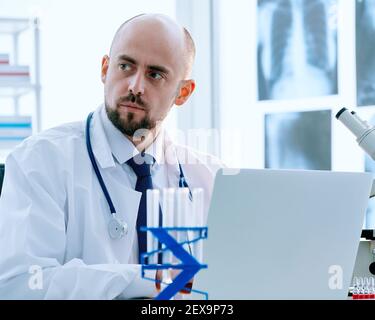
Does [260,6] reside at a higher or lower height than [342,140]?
higher

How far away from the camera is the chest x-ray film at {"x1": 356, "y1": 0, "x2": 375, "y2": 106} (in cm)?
288

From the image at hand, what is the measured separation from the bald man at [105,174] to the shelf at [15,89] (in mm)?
1217

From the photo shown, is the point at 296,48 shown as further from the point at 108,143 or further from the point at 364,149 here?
the point at 364,149

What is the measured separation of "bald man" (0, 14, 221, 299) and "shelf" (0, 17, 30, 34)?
132cm

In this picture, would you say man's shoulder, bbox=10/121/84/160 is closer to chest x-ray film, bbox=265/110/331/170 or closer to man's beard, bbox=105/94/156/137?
man's beard, bbox=105/94/156/137

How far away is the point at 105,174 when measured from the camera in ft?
5.34

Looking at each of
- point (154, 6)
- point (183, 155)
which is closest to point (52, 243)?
point (183, 155)

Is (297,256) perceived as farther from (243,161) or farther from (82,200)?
(243,161)

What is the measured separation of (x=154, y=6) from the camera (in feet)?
10.9

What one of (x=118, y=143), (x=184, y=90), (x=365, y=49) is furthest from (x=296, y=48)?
(x=118, y=143)

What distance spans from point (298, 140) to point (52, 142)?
5.63 ft

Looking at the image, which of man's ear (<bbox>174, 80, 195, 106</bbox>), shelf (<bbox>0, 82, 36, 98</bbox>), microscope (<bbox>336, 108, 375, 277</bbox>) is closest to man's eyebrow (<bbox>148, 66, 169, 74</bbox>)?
man's ear (<bbox>174, 80, 195, 106</bbox>)

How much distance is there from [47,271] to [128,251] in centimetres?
27

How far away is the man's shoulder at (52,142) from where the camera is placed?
1605 millimetres
